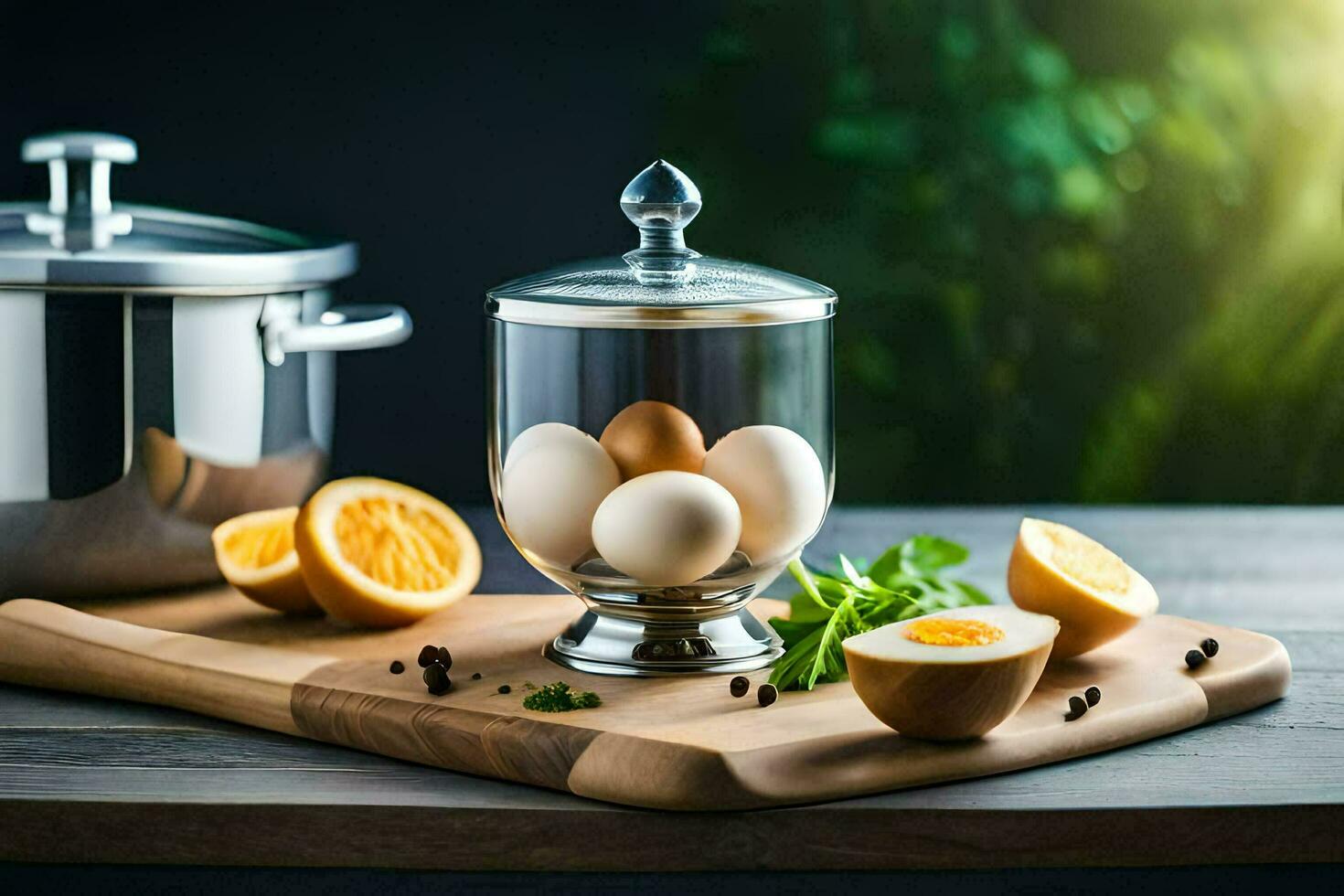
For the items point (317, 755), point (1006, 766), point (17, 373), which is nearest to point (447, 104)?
point (17, 373)

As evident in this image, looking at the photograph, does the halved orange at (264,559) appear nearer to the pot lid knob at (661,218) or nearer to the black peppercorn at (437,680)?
the black peppercorn at (437,680)

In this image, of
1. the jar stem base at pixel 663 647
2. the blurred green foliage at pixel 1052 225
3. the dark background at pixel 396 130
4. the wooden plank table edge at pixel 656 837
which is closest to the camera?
the wooden plank table edge at pixel 656 837

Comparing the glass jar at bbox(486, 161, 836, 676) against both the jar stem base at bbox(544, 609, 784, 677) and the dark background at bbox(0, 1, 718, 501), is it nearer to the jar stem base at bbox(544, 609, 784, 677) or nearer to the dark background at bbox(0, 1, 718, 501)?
the jar stem base at bbox(544, 609, 784, 677)

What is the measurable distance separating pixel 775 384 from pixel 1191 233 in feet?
3.09

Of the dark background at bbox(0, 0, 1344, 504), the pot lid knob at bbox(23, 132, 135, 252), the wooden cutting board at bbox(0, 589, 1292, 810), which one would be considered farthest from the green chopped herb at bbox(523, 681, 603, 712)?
the dark background at bbox(0, 0, 1344, 504)

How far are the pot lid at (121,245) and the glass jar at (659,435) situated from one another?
0.23 metres

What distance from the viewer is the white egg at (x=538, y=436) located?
3.09 ft

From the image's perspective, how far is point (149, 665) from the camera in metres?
0.95

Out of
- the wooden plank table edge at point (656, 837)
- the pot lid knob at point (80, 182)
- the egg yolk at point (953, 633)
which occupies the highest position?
the pot lid knob at point (80, 182)

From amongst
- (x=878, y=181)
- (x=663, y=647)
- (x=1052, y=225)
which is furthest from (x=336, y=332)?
(x=1052, y=225)

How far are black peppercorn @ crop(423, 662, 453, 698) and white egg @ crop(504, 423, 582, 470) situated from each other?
15cm

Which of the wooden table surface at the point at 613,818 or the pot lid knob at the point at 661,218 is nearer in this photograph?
the wooden table surface at the point at 613,818

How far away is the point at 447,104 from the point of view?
158 cm

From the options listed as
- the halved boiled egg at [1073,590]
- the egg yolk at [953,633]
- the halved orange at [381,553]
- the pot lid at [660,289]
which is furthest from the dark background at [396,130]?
the egg yolk at [953,633]
